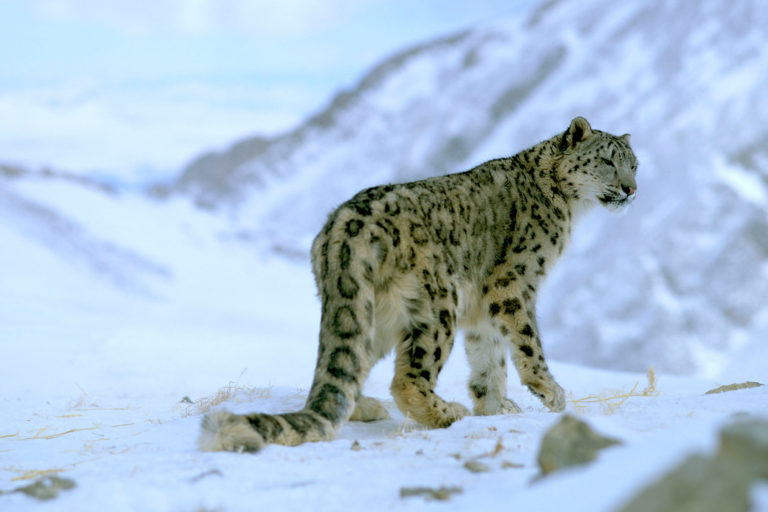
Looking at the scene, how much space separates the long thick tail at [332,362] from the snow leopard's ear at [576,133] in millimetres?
2625

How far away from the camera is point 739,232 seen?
3278cm

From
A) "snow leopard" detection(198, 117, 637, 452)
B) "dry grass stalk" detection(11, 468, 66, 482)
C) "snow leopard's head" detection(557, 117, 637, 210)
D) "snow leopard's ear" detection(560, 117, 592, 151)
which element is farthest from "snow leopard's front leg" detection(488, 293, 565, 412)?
"dry grass stalk" detection(11, 468, 66, 482)

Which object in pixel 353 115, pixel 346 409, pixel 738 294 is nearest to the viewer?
pixel 346 409

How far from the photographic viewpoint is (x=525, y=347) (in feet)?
23.8

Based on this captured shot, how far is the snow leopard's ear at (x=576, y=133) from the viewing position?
26.8 feet

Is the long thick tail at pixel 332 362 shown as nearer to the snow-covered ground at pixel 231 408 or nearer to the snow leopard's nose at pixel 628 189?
the snow-covered ground at pixel 231 408

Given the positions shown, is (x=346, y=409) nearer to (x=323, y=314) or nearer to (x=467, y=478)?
(x=323, y=314)

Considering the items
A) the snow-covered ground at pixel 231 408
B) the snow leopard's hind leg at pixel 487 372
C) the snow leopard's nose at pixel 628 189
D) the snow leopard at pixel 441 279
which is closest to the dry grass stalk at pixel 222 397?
the snow-covered ground at pixel 231 408

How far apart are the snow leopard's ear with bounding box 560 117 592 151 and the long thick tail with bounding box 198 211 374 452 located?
263 cm

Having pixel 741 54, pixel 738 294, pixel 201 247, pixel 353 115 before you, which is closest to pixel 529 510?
pixel 201 247

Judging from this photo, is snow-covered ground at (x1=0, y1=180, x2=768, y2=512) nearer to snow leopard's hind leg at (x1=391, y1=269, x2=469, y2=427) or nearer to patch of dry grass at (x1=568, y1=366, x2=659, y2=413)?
patch of dry grass at (x1=568, y1=366, x2=659, y2=413)

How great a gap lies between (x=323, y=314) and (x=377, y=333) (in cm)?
54

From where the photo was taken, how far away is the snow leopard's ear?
8.16 metres

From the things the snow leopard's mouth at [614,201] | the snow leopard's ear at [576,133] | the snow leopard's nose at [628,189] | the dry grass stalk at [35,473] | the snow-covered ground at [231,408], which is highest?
the snow leopard's ear at [576,133]
